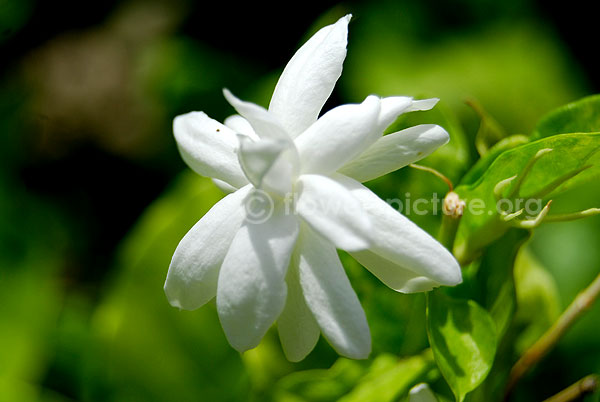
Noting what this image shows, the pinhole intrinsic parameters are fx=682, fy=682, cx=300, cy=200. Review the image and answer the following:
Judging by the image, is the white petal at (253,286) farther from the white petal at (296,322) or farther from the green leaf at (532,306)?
the green leaf at (532,306)

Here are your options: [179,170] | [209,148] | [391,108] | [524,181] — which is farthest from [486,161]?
[179,170]

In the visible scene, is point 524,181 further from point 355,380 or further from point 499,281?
point 355,380

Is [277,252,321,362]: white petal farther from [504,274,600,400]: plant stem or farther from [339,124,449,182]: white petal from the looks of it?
[504,274,600,400]: plant stem

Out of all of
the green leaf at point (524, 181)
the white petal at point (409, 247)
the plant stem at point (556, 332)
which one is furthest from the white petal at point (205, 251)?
the plant stem at point (556, 332)

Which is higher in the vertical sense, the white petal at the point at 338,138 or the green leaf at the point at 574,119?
the white petal at the point at 338,138

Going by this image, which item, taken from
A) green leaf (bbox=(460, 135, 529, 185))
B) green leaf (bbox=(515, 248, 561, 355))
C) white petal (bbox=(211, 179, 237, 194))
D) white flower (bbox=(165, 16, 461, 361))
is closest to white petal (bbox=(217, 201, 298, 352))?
white flower (bbox=(165, 16, 461, 361))
